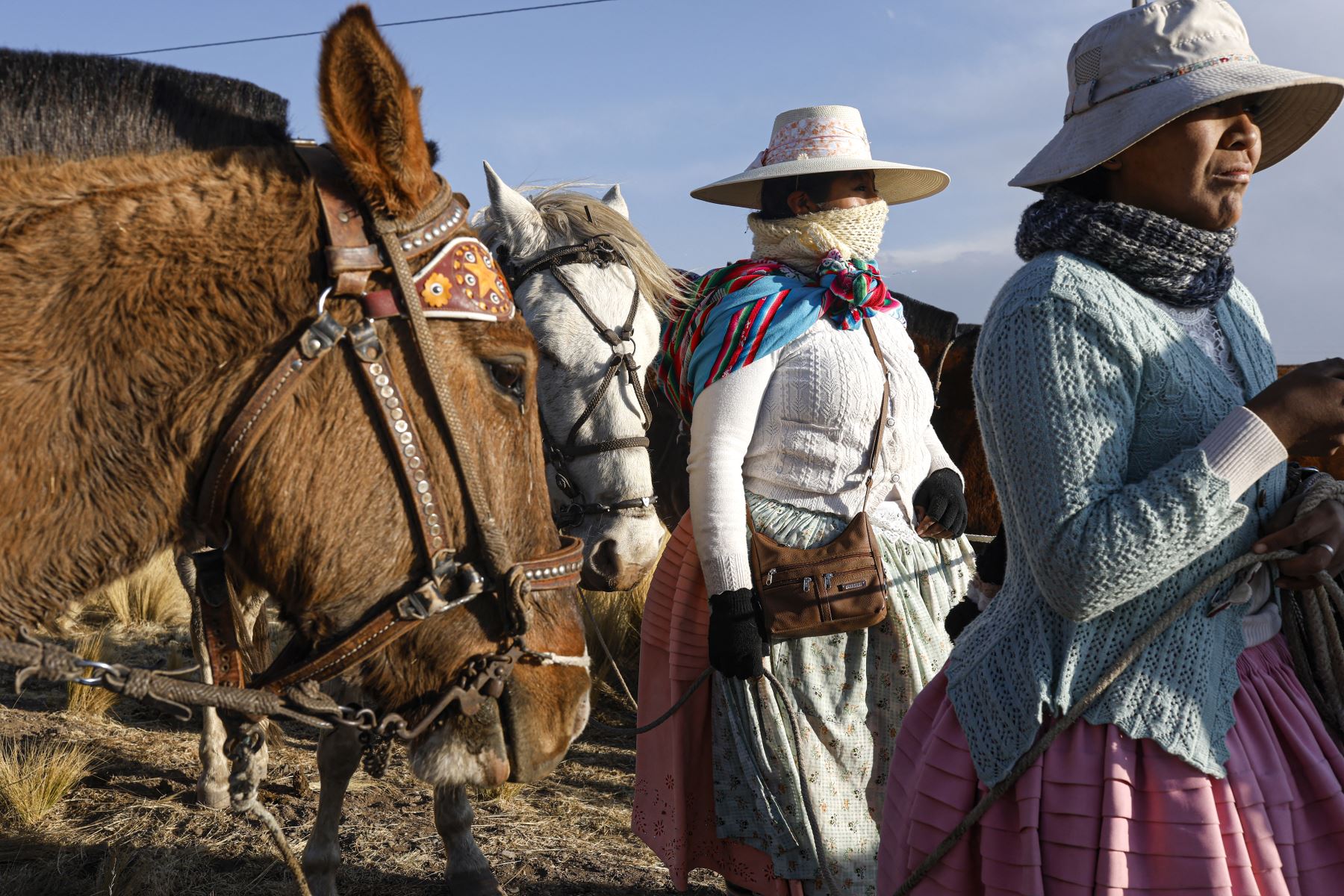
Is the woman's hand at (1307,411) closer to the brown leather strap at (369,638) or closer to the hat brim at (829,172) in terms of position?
the brown leather strap at (369,638)

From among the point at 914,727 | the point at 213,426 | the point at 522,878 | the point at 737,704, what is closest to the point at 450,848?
the point at 522,878

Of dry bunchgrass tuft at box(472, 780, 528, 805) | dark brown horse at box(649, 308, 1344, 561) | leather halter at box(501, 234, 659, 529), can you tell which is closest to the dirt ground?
dry bunchgrass tuft at box(472, 780, 528, 805)

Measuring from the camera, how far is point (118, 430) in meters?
1.45

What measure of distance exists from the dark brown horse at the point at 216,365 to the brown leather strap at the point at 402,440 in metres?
0.02

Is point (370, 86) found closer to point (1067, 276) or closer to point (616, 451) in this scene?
point (1067, 276)

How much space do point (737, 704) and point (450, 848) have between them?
139 centimetres

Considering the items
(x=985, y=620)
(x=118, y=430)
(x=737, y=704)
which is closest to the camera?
(x=118, y=430)

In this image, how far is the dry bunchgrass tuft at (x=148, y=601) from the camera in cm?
760

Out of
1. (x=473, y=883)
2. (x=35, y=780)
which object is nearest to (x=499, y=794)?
(x=473, y=883)

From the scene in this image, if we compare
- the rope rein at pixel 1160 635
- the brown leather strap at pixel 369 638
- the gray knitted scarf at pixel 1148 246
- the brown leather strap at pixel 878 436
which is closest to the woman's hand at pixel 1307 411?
the rope rein at pixel 1160 635

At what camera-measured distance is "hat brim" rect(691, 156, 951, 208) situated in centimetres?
322

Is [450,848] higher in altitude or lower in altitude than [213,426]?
lower

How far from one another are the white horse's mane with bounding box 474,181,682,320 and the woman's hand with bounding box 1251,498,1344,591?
2.94m

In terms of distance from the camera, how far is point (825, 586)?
9.33 ft
